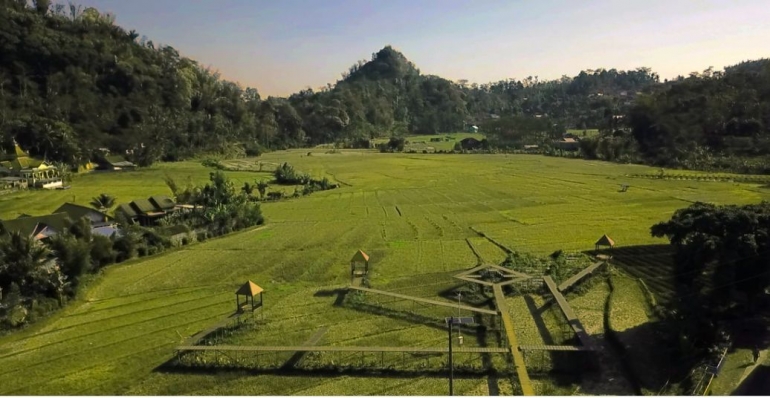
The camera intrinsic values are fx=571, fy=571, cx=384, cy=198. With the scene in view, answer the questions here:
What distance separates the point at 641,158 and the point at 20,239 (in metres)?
55.9

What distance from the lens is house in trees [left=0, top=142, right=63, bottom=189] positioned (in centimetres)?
3953

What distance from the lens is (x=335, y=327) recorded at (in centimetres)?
1498

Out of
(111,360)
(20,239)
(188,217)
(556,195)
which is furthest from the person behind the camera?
(556,195)

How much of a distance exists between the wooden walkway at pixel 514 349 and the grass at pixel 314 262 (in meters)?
0.49

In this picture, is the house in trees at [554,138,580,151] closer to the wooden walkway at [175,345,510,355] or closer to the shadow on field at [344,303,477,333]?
the shadow on field at [344,303,477,333]

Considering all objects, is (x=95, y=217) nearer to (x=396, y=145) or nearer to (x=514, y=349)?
(x=514, y=349)

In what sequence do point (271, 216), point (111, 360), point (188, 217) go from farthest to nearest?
Result: point (271, 216) → point (188, 217) → point (111, 360)

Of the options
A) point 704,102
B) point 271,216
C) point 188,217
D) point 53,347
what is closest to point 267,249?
point 188,217

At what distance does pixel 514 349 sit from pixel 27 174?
39.9 metres

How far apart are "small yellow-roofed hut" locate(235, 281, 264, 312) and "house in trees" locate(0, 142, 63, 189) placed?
30.3 meters

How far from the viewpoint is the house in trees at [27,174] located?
130 feet

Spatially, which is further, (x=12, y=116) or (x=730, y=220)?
(x=12, y=116)

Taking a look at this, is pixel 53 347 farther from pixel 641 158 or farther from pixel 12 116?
pixel 641 158

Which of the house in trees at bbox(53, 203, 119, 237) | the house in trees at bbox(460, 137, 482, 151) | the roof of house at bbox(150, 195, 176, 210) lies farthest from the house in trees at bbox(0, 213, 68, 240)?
the house in trees at bbox(460, 137, 482, 151)
